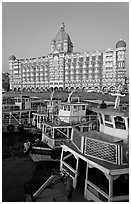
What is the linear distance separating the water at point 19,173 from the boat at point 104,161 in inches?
49.7

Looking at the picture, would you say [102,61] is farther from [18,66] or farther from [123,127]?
[123,127]

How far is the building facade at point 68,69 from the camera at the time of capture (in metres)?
59.0

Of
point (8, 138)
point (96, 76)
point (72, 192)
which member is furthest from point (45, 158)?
point (96, 76)

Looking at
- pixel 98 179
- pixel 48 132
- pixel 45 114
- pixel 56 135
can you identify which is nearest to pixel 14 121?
pixel 45 114

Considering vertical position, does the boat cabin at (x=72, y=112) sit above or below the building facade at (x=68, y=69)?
below

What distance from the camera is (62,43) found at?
251 ft

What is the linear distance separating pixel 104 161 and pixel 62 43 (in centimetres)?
7482

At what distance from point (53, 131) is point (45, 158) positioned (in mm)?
1585

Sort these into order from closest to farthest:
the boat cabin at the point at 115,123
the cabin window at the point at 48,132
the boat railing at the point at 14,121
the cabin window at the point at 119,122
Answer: the boat cabin at the point at 115,123 < the cabin window at the point at 119,122 < the cabin window at the point at 48,132 < the boat railing at the point at 14,121

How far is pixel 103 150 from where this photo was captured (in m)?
5.55

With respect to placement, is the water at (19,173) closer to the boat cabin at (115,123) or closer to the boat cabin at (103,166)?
the boat cabin at (103,166)

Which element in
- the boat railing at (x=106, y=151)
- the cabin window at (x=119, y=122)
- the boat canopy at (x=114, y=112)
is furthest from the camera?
the cabin window at (x=119, y=122)

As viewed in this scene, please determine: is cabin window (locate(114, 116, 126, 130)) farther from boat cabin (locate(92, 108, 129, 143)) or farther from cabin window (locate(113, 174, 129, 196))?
cabin window (locate(113, 174, 129, 196))

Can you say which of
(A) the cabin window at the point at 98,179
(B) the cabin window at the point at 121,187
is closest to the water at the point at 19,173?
(A) the cabin window at the point at 98,179
